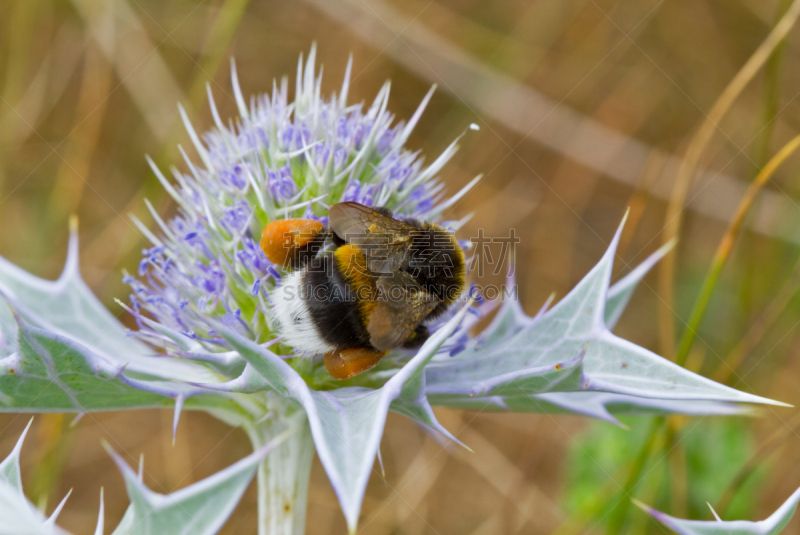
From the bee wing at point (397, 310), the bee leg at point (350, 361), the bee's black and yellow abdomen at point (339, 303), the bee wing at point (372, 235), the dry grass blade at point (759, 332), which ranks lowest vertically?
the bee leg at point (350, 361)

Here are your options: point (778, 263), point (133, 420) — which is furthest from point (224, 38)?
point (778, 263)

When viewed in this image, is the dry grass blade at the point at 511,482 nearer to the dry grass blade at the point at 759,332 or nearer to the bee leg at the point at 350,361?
the dry grass blade at the point at 759,332

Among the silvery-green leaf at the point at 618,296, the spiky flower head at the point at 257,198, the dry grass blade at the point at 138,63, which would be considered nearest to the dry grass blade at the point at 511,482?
the silvery-green leaf at the point at 618,296

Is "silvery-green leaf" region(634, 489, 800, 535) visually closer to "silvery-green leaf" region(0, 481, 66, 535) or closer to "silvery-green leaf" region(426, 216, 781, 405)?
"silvery-green leaf" region(426, 216, 781, 405)

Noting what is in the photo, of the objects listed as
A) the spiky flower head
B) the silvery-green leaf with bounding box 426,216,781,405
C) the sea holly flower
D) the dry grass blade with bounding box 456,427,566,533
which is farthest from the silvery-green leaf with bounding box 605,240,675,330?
the dry grass blade with bounding box 456,427,566,533

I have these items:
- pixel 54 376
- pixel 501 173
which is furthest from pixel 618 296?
pixel 501 173

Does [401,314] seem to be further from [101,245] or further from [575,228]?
[575,228]
